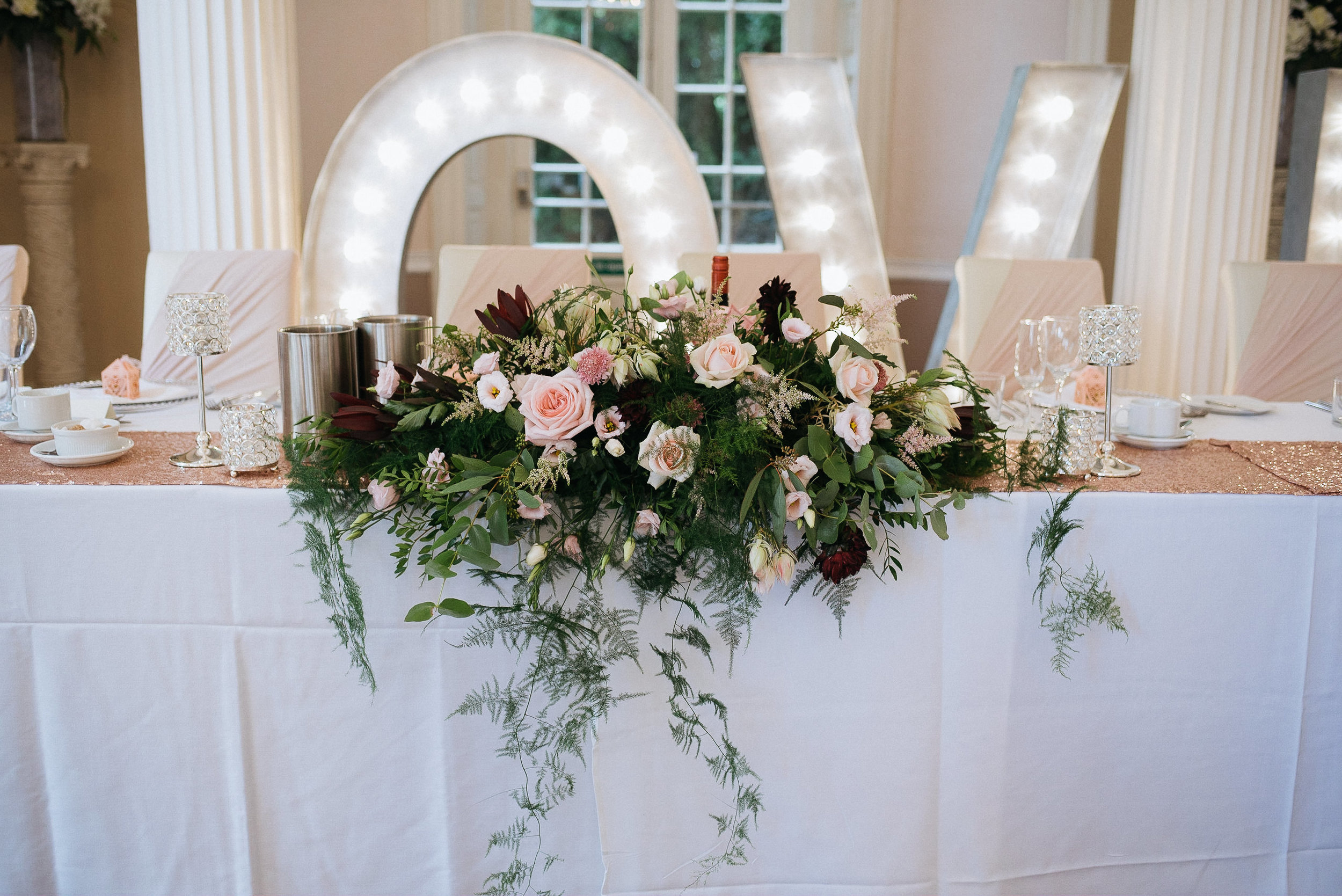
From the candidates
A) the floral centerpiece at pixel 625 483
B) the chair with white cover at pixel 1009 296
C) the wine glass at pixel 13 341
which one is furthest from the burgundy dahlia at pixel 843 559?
the chair with white cover at pixel 1009 296

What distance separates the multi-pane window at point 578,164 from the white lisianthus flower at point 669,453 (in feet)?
11.2

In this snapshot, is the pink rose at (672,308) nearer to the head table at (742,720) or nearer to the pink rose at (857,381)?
the pink rose at (857,381)

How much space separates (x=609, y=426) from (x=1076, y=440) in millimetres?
608

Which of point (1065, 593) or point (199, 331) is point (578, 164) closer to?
point (199, 331)

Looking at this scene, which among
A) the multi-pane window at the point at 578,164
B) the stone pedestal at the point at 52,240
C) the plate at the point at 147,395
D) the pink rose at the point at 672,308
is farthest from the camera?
the multi-pane window at the point at 578,164

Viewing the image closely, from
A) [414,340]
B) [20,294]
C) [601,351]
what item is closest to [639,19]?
[20,294]

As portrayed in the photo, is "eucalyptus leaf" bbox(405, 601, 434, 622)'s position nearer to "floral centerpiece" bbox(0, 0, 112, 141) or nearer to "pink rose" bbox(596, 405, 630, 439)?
"pink rose" bbox(596, 405, 630, 439)

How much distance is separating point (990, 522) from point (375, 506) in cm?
70

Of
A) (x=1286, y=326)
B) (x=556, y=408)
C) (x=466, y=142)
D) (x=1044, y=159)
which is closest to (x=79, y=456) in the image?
(x=556, y=408)

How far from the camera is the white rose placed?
1.15m

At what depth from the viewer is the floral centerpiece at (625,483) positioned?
3.71ft

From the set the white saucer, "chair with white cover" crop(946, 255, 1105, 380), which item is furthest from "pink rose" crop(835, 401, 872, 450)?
"chair with white cover" crop(946, 255, 1105, 380)

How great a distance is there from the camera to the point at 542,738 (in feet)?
4.19

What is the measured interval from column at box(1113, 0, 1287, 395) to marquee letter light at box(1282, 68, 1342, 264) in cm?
32
